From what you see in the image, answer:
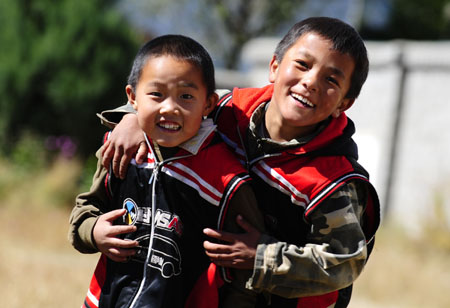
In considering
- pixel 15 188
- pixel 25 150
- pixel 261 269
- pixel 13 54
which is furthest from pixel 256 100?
pixel 13 54

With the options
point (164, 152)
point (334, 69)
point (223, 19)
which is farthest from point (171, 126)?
point (223, 19)

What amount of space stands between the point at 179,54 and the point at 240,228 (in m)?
0.73

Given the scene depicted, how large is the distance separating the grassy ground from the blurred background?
0.02 metres

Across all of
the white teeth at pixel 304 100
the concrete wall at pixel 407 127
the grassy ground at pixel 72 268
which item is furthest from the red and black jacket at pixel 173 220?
the concrete wall at pixel 407 127

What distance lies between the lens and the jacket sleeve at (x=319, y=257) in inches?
100

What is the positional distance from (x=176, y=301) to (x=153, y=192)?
1.44 ft

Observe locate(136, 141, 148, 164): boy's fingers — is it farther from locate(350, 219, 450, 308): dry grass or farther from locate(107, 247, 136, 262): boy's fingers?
locate(350, 219, 450, 308): dry grass

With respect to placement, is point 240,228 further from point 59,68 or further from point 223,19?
point 223,19

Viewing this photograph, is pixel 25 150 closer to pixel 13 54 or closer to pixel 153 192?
pixel 13 54

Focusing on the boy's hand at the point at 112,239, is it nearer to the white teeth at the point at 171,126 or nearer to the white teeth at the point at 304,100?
the white teeth at the point at 171,126

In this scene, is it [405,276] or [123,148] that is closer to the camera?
[123,148]

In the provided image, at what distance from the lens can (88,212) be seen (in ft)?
9.59

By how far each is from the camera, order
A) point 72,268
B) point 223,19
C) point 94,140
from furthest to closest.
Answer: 1. point 223,19
2. point 94,140
3. point 72,268

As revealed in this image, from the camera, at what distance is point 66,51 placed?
42.9ft
